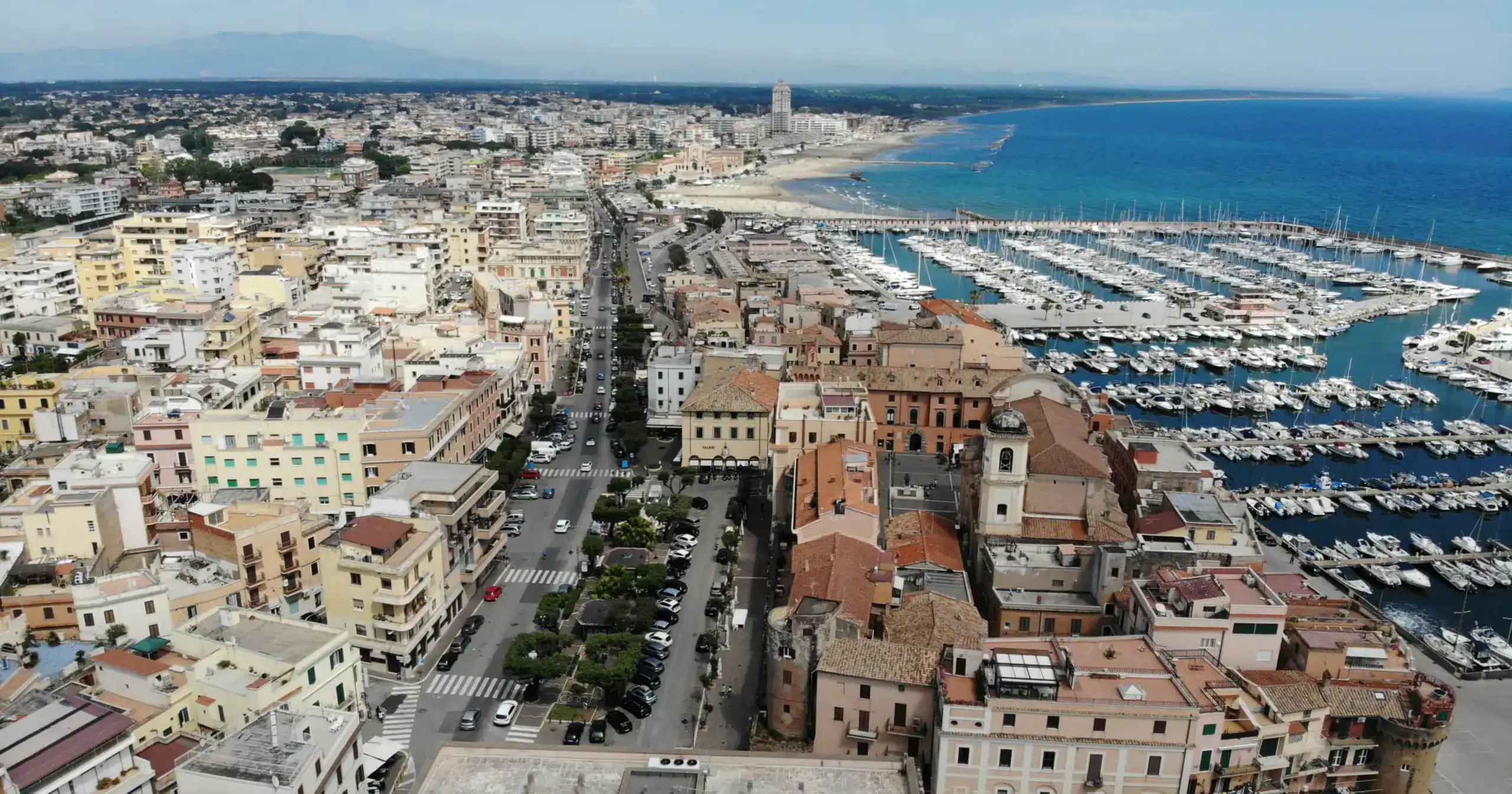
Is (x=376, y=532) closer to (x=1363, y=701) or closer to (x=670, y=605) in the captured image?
(x=670, y=605)

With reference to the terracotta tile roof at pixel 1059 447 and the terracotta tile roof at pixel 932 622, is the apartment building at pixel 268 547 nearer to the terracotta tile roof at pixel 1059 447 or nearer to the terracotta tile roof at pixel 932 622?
the terracotta tile roof at pixel 932 622

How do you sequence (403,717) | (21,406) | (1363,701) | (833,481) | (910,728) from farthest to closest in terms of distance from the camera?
(21,406)
(833,481)
(403,717)
(1363,701)
(910,728)

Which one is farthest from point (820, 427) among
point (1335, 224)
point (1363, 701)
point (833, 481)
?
point (1335, 224)

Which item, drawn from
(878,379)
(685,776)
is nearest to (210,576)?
(685,776)

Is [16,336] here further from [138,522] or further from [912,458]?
[912,458]

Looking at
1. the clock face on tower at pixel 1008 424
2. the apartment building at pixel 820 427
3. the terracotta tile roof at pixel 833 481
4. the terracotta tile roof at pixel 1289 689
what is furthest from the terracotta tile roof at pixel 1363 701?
the apartment building at pixel 820 427
